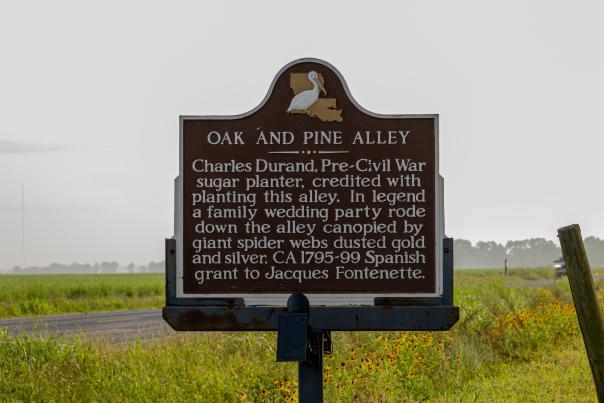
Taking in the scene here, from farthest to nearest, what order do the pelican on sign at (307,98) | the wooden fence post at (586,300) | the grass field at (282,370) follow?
1. the grass field at (282,370)
2. the pelican on sign at (307,98)
3. the wooden fence post at (586,300)

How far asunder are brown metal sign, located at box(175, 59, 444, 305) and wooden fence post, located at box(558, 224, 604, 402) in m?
0.93

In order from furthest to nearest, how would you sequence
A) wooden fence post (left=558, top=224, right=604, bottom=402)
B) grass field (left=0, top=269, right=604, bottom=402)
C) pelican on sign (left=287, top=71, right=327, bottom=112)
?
1. grass field (left=0, top=269, right=604, bottom=402)
2. pelican on sign (left=287, top=71, right=327, bottom=112)
3. wooden fence post (left=558, top=224, right=604, bottom=402)

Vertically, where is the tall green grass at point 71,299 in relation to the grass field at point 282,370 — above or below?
below

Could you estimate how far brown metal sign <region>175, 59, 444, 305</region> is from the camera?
525 centimetres

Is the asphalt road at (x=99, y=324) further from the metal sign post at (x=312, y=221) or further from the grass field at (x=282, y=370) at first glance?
the metal sign post at (x=312, y=221)

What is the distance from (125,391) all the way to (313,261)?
122 inches

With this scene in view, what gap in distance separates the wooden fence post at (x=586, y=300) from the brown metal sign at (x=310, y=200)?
0.93m

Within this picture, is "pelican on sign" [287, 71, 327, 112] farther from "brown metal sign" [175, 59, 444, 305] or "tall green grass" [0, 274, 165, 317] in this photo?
"tall green grass" [0, 274, 165, 317]

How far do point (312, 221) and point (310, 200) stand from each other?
15cm

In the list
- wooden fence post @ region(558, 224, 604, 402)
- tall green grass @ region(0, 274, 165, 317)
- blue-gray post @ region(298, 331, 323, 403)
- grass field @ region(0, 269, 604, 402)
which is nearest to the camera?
wooden fence post @ region(558, 224, 604, 402)

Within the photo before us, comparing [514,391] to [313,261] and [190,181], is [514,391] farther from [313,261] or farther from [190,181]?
[190,181]

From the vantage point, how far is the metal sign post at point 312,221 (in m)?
5.25

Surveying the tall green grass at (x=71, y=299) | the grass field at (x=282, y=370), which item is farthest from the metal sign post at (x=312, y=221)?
the tall green grass at (x=71, y=299)

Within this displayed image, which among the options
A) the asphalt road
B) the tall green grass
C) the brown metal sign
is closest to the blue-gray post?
the brown metal sign
